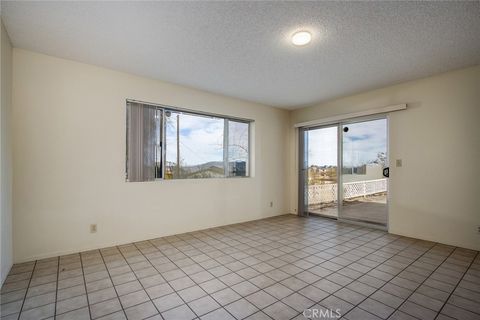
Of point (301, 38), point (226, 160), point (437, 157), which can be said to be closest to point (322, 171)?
point (437, 157)

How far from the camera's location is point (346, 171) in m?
4.70

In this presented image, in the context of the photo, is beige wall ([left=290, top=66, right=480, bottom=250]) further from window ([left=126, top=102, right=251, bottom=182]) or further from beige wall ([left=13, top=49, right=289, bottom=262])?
beige wall ([left=13, top=49, right=289, bottom=262])

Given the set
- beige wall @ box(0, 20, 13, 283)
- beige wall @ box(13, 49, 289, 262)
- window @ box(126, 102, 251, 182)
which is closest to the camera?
beige wall @ box(0, 20, 13, 283)

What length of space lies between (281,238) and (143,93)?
10.4ft

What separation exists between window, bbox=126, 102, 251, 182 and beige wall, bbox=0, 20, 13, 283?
1269 mm

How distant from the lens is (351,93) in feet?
14.2

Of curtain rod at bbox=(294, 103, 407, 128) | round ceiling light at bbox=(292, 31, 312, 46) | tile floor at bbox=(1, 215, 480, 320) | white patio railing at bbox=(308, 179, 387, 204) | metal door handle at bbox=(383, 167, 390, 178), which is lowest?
tile floor at bbox=(1, 215, 480, 320)

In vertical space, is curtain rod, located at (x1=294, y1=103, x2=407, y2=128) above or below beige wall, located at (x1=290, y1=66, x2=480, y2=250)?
above

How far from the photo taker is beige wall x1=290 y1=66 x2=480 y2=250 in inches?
125

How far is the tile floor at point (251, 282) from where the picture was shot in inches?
72.6

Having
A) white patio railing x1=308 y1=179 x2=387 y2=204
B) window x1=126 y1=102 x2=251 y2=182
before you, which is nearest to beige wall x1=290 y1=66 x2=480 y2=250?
white patio railing x1=308 y1=179 x2=387 y2=204

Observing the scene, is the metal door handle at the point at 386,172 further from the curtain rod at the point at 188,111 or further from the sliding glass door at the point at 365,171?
the curtain rod at the point at 188,111

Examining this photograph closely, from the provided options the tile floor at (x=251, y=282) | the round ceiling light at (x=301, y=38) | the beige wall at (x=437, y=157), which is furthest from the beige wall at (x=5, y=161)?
the beige wall at (x=437, y=157)

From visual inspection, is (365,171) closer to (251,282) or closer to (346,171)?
(346,171)
